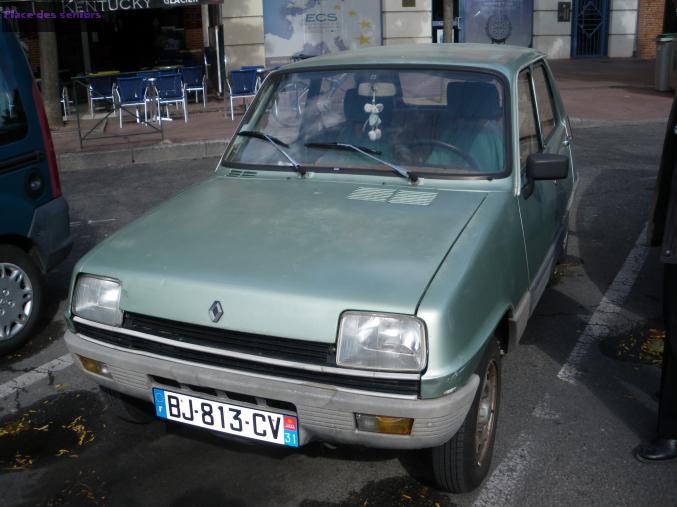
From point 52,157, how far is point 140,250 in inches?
85.7

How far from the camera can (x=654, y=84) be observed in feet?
54.4

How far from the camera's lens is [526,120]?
4.18 meters

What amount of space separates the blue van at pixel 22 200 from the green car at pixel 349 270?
4.56ft

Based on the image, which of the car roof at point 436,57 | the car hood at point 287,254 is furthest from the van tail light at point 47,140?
the car roof at point 436,57

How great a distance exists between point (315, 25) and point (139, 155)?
998 cm

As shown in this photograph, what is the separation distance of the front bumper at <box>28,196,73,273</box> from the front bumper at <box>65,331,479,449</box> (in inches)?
86.6

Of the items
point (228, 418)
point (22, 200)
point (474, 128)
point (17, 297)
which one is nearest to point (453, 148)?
point (474, 128)

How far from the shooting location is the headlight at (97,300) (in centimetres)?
312

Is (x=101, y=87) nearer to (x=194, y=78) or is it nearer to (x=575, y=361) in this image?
(x=194, y=78)

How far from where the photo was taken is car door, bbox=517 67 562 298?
12.6 feet

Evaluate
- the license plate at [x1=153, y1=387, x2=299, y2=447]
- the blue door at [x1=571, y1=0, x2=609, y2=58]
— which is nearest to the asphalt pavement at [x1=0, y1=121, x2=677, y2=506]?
the license plate at [x1=153, y1=387, x2=299, y2=447]

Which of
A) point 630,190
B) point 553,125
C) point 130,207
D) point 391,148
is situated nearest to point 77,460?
point 391,148

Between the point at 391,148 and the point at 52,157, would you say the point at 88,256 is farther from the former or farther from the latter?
the point at 52,157

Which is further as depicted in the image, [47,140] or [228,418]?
[47,140]
